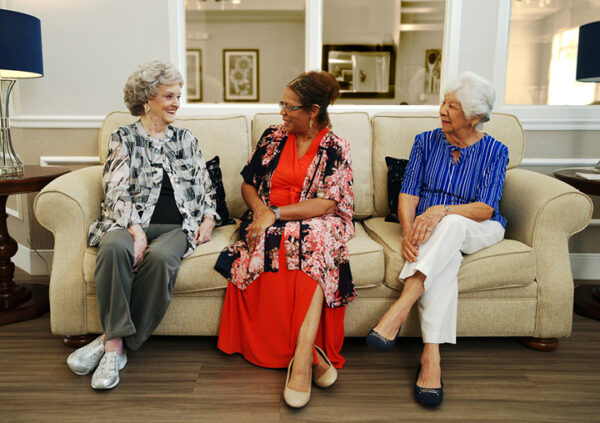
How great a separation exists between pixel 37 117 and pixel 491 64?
2.73 m

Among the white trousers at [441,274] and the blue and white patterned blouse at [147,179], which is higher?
the blue and white patterned blouse at [147,179]

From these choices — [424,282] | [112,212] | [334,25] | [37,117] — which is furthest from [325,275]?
[334,25]

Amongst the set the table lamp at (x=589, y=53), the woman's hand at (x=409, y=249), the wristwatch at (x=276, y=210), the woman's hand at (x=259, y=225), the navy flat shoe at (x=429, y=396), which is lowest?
the navy flat shoe at (x=429, y=396)

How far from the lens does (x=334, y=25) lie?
4168 mm

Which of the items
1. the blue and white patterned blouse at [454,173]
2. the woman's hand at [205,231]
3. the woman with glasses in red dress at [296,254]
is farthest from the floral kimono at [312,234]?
the blue and white patterned blouse at [454,173]

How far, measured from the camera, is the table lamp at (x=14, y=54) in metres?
2.25

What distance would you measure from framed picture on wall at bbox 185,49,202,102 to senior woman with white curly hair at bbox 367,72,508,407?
2.80 meters

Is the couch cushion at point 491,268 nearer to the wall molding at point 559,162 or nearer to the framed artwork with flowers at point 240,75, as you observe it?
the wall molding at point 559,162

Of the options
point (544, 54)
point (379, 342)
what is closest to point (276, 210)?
point (379, 342)

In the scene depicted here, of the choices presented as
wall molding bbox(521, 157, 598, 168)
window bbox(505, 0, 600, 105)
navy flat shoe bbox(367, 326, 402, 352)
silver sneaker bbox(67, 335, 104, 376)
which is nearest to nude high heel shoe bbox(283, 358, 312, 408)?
navy flat shoe bbox(367, 326, 402, 352)

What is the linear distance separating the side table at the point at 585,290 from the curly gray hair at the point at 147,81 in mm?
2034

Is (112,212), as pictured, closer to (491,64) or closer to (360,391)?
(360,391)

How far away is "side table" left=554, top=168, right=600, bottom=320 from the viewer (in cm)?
238

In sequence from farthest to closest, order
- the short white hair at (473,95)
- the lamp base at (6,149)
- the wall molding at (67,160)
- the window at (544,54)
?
the window at (544,54)
the wall molding at (67,160)
the lamp base at (6,149)
the short white hair at (473,95)
